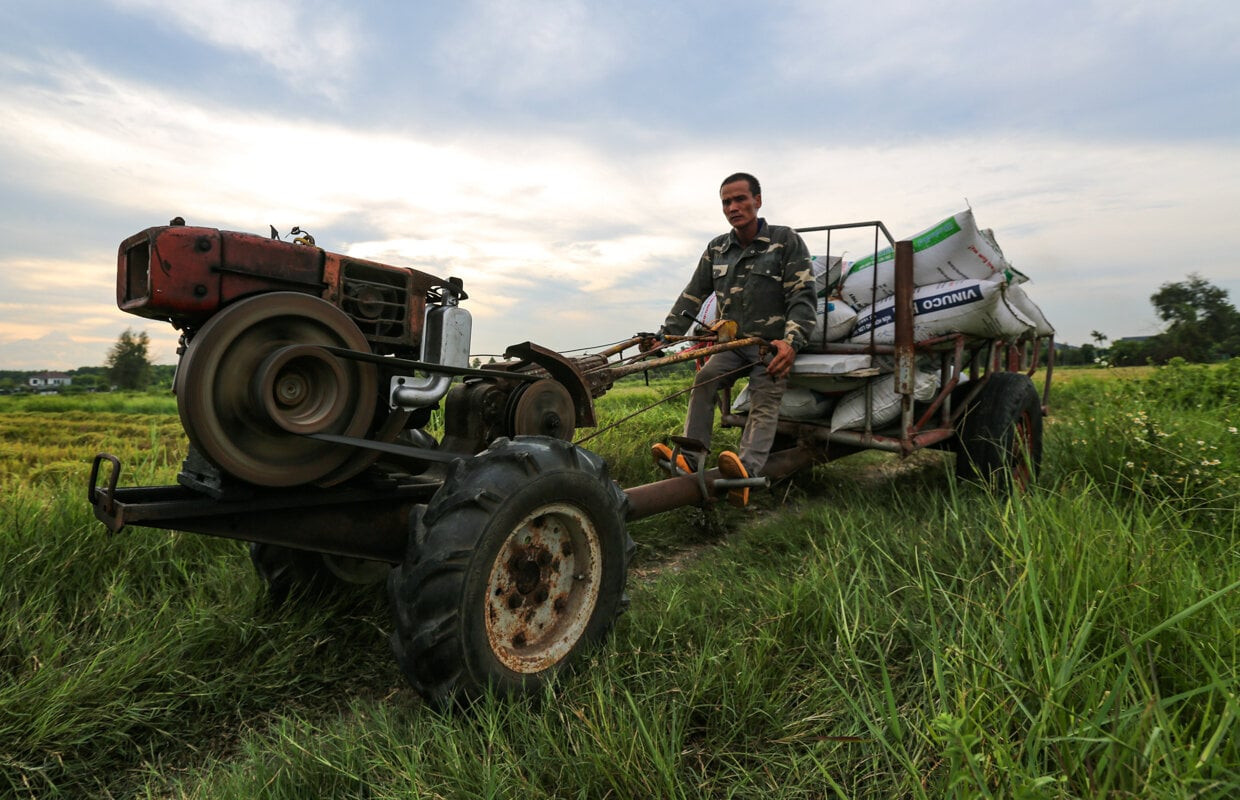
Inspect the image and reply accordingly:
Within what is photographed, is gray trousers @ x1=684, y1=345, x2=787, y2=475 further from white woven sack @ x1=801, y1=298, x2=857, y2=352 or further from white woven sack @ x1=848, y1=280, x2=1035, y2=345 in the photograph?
white woven sack @ x1=848, y1=280, x2=1035, y2=345

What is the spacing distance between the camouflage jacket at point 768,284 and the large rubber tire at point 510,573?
2090 millimetres

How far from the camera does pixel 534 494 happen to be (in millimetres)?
2271

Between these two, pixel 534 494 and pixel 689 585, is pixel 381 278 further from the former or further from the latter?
pixel 689 585

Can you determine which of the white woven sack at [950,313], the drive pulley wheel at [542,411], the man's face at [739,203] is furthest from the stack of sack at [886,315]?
the drive pulley wheel at [542,411]

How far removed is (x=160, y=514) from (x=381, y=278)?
3.60ft

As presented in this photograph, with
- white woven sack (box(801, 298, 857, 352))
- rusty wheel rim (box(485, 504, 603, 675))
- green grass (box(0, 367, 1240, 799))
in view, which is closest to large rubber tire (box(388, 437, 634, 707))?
rusty wheel rim (box(485, 504, 603, 675))

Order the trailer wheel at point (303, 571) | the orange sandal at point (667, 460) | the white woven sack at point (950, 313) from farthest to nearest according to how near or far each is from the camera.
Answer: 1. the white woven sack at point (950, 313)
2. the orange sandal at point (667, 460)
3. the trailer wheel at point (303, 571)

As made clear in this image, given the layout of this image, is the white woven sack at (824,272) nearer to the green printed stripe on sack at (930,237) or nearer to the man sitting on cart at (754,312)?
the green printed stripe on sack at (930,237)

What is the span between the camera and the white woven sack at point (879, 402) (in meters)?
4.50

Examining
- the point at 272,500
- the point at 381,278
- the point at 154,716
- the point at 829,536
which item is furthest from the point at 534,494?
the point at 829,536

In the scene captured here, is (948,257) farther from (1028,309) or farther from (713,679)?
(713,679)

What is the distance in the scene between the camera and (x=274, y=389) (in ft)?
7.23

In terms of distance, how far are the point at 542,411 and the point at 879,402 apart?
2600 millimetres

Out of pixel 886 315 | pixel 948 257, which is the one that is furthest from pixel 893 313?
pixel 948 257
